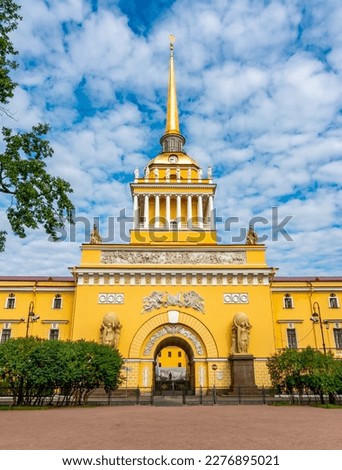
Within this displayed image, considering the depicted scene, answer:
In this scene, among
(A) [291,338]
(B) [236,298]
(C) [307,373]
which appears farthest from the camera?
(A) [291,338]

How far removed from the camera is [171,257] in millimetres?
28359

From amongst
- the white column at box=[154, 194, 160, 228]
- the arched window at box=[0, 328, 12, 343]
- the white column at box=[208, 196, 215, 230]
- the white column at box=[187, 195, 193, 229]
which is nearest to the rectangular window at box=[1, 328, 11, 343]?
the arched window at box=[0, 328, 12, 343]

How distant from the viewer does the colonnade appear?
3466 centimetres

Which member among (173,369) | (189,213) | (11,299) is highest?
(189,213)

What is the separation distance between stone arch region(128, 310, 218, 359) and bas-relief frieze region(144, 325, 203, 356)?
0.78 ft

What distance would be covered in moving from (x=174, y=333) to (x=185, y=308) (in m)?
1.94

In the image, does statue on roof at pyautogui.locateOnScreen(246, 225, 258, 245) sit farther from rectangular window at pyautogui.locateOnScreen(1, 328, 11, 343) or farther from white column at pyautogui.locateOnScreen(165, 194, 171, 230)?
rectangular window at pyautogui.locateOnScreen(1, 328, 11, 343)

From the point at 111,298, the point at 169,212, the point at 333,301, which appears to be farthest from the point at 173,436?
the point at 169,212

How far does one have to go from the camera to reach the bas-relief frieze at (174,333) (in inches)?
1038

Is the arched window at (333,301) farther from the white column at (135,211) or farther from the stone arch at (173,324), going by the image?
the white column at (135,211)

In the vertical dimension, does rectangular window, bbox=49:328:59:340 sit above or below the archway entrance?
above

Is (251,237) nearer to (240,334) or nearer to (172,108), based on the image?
(240,334)

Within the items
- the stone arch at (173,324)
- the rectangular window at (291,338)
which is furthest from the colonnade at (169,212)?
the rectangular window at (291,338)

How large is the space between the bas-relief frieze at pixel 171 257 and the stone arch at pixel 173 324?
4.03 m
